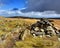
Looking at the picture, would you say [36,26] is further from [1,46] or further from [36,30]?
[1,46]

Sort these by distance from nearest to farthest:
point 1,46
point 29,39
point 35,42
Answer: point 1,46 → point 35,42 → point 29,39

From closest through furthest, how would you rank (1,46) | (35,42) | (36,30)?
(1,46) → (35,42) → (36,30)

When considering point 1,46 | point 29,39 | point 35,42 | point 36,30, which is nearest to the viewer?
point 1,46

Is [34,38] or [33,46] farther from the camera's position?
[34,38]

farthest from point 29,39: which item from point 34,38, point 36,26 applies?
point 36,26

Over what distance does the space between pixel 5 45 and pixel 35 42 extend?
4580mm

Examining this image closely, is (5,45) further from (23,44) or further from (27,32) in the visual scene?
(27,32)

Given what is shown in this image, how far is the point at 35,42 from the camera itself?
1124 inches

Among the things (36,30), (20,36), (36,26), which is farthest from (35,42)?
(36,26)

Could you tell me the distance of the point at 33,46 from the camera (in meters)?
27.1

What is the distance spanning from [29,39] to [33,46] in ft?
12.4

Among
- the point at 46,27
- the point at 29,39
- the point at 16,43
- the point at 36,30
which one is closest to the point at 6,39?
the point at 16,43

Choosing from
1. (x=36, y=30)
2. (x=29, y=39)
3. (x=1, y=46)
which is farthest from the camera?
(x=36, y=30)

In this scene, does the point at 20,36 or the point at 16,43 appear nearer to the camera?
the point at 16,43
